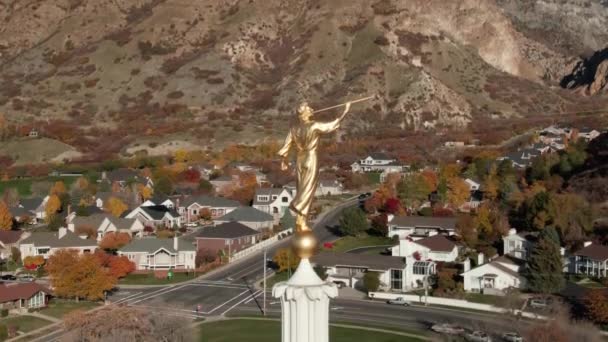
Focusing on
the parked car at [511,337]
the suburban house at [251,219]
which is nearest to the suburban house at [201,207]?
the suburban house at [251,219]

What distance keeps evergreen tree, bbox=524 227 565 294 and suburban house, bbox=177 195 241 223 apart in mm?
37489

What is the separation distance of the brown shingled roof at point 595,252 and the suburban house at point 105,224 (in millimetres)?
36713

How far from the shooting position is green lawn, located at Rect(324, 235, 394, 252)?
68.0 metres

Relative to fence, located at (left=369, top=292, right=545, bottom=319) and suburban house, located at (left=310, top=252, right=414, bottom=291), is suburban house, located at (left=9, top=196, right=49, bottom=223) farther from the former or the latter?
fence, located at (left=369, top=292, right=545, bottom=319)

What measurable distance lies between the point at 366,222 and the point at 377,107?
266 ft

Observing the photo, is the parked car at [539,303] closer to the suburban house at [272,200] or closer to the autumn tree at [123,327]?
the autumn tree at [123,327]

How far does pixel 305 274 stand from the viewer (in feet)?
32.4

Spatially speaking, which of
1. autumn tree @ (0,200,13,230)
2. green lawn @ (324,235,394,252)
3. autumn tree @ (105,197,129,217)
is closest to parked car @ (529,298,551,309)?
green lawn @ (324,235,394,252)

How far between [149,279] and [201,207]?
2425 centimetres

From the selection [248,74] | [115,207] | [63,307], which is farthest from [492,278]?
[248,74]

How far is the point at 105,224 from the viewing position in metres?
71.8

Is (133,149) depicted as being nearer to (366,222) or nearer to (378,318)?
(366,222)

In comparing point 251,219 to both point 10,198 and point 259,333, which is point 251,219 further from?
point 259,333

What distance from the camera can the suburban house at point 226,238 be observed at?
67312mm
